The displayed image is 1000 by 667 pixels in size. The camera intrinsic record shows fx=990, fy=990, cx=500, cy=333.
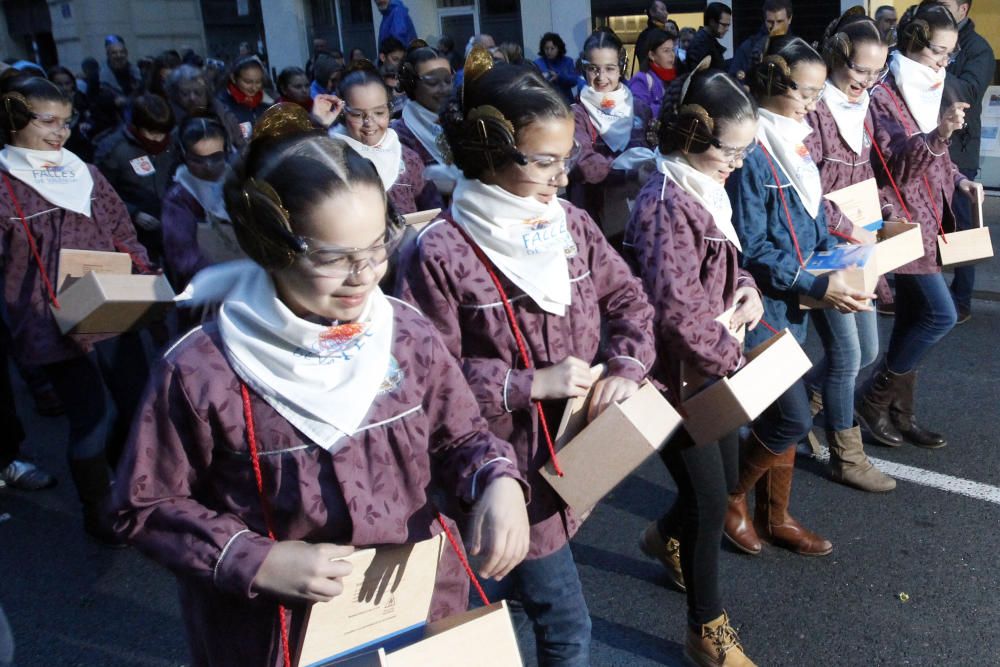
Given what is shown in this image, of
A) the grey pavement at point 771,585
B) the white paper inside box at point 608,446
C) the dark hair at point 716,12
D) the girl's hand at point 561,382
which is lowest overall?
the grey pavement at point 771,585

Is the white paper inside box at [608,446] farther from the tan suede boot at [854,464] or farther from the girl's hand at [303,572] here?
the tan suede boot at [854,464]

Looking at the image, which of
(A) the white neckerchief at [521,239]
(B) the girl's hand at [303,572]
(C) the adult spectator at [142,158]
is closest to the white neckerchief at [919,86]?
(A) the white neckerchief at [521,239]

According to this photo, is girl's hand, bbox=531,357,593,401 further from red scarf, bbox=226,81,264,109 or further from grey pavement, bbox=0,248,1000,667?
red scarf, bbox=226,81,264,109

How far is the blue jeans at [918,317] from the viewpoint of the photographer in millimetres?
4215

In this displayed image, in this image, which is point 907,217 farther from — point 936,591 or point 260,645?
point 260,645

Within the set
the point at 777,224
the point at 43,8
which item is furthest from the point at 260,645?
the point at 43,8

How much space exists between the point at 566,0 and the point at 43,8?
14.8 m

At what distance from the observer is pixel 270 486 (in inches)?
67.9

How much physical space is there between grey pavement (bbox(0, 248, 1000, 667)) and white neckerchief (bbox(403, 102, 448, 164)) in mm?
2132

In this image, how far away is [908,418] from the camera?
455cm

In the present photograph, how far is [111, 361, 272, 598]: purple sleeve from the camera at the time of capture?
164 centimetres

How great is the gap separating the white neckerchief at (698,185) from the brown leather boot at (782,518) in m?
1.16

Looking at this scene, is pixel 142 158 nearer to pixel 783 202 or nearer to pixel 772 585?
pixel 783 202

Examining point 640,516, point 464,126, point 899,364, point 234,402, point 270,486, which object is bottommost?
point 640,516
